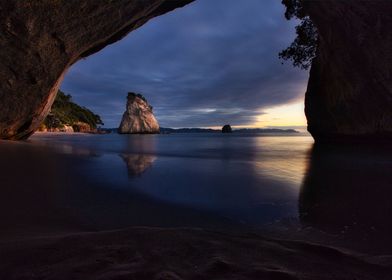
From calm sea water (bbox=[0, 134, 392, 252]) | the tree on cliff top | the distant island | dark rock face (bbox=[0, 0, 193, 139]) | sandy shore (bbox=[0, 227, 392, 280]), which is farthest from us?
the distant island

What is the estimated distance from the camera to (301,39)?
20.1m

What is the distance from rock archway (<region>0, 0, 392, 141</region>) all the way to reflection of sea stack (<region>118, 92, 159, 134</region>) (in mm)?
79990

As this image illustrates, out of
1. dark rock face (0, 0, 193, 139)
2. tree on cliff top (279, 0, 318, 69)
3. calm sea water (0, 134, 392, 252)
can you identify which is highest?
tree on cliff top (279, 0, 318, 69)

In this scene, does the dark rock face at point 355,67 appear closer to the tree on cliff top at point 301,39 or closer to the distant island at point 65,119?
the tree on cliff top at point 301,39

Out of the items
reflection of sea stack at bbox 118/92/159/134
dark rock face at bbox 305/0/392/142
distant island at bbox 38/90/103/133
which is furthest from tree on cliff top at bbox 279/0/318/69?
reflection of sea stack at bbox 118/92/159/134

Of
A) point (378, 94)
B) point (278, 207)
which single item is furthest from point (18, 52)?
point (378, 94)

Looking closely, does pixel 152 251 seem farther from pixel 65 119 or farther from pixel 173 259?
pixel 65 119

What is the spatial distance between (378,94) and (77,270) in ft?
54.0

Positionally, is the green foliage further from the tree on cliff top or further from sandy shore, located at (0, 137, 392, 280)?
sandy shore, located at (0, 137, 392, 280)

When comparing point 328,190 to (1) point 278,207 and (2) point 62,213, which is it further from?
(2) point 62,213

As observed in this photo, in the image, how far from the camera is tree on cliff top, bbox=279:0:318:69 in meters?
19.5

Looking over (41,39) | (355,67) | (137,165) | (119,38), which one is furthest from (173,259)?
(355,67)

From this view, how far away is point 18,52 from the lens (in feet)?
32.7

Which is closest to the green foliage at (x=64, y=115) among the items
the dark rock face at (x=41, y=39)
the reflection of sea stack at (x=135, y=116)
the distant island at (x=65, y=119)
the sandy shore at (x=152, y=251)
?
the distant island at (x=65, y=119)
